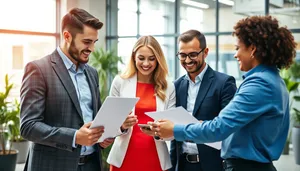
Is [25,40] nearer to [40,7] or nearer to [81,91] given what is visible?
[40,7]

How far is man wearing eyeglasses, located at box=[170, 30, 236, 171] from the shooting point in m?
2.87

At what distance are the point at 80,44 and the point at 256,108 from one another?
1080 mm

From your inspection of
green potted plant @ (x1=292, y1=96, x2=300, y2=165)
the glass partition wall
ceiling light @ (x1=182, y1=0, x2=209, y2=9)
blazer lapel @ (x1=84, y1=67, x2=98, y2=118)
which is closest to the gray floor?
green potted plant @ (x1=292, y1=96, x2=300, y2=165)

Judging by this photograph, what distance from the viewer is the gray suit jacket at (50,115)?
2314 millimetres

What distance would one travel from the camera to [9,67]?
803cm

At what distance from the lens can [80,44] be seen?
255cm

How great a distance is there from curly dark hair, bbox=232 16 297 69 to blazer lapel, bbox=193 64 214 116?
28.7 inches

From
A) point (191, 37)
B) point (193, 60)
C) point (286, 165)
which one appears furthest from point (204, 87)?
point (286, 165)

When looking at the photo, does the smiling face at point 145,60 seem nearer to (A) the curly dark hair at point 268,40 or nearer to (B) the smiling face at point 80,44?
(B) the smiling face at point 80,44

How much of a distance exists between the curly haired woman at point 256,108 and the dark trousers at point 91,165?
2.27 feet

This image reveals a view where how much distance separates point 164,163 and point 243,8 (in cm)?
536

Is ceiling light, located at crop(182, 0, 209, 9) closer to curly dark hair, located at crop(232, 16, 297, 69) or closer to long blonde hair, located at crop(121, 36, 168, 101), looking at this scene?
long blonde hair, located at crop(121, 36, 168, 101)

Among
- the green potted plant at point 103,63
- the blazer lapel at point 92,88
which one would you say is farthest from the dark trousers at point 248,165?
the green potted plant at point 103,63

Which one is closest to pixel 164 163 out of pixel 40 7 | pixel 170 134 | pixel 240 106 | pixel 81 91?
pixel 170 134
